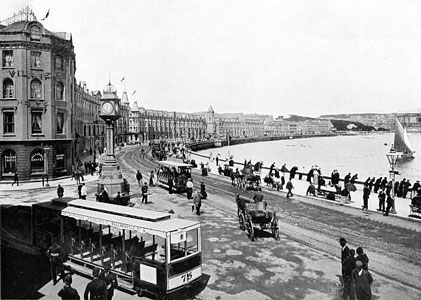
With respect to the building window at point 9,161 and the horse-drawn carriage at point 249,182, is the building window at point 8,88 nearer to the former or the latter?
the building window at point 9,161

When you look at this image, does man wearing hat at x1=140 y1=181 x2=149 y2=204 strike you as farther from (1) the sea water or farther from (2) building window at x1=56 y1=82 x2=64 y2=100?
(1) the sea water

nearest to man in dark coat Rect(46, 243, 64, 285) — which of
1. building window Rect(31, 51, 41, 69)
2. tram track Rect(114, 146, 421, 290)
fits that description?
tram track Rect(114, 146, 421, 290)

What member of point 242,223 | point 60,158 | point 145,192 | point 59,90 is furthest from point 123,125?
point 242,223

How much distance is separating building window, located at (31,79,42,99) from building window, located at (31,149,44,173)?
492cm

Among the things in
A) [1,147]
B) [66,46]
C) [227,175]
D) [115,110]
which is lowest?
[227,175]

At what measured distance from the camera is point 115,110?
25.7 meters

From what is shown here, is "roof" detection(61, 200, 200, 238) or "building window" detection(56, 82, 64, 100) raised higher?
"building window" detection(56, 82, 64, 100)

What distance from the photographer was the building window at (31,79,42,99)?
3422 centimetres

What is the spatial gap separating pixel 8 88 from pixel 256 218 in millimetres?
27699

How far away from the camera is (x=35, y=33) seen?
1344 inches

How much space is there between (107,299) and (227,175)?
1256 inches

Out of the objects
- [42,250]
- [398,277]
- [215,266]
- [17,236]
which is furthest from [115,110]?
[398,277]

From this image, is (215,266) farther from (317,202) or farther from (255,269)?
(317,202)

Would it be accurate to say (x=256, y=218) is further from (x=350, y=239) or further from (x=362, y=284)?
(x=362, y=284)
